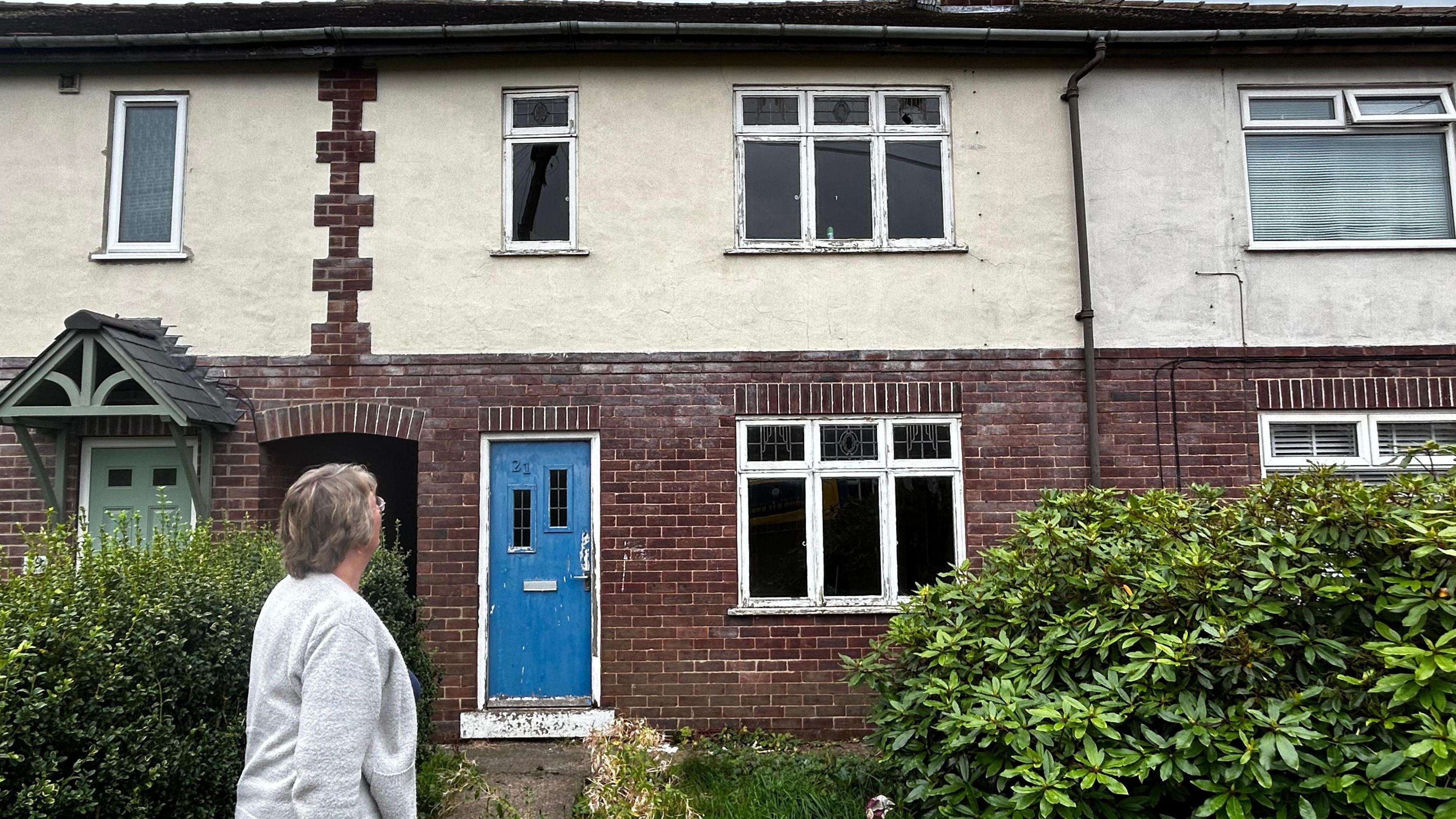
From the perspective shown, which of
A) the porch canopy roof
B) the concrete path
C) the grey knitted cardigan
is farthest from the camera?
the porch canopy roof

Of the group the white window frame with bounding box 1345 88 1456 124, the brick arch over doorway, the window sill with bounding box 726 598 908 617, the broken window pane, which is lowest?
the window sill with bounding box 726 598 908 617

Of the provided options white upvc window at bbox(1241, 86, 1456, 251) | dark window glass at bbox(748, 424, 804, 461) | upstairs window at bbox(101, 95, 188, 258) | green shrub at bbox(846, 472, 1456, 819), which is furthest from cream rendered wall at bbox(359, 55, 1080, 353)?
green shrub at bbox(846, 472, 1456, 819)

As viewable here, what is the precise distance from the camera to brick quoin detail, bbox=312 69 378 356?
24.2 ft

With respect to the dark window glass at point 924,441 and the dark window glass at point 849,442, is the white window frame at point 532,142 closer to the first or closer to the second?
the dark window glass at point 849,442

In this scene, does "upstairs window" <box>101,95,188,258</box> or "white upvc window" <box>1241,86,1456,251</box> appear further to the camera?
"white upvc window" <box>1241,86,1456,251</box>

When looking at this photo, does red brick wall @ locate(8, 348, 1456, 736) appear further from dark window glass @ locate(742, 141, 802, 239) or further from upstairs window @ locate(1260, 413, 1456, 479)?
dark window glass @ locate(742, 141, 802, 239)

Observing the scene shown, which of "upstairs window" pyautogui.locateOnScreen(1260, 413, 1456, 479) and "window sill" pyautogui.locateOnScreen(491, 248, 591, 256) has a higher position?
"window sill" pyautogui.locateOnScreen(491, 248, 591, 256)

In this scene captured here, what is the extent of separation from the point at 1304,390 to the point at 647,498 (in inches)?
208

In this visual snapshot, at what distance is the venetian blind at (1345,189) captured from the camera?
771 cm

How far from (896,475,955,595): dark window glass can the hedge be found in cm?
476

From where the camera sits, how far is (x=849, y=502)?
24.3 feet

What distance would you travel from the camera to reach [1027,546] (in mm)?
4359

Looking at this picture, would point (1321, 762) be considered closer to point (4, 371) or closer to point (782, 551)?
point (782, 551)

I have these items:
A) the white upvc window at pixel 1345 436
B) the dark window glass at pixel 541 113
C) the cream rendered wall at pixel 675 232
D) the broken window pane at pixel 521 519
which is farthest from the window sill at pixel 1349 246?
the broken window pane at pixel 521 519
